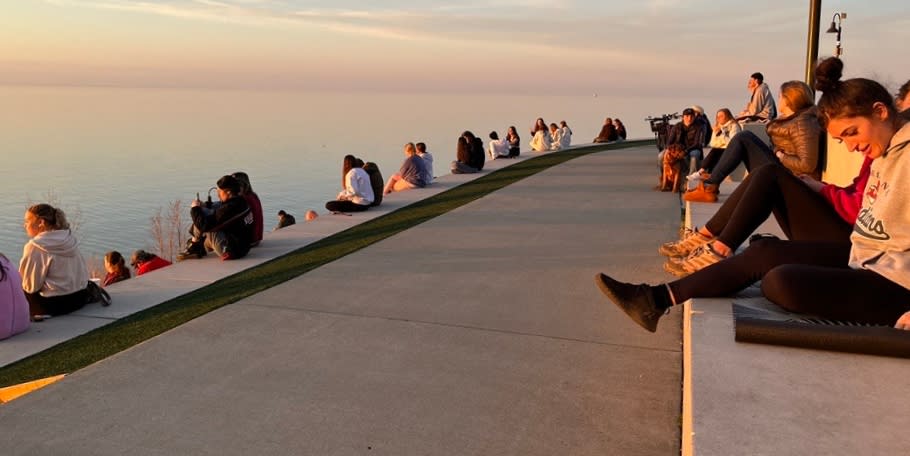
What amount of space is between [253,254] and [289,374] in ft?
16.1

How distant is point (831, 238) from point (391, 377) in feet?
8.91

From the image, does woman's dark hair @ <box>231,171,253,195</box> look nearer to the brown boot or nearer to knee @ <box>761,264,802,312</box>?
the brown boot

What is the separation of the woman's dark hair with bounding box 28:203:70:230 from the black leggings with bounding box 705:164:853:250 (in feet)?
18.8

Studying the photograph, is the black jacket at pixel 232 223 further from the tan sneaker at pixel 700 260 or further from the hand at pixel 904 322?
the hand at pixel 904 322

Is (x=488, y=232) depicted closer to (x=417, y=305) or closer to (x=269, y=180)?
(x=417, y=305)

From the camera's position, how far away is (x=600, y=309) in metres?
6.10

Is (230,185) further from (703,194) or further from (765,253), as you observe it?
(765,253)

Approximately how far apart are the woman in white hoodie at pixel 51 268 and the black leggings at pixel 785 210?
5.45 meters

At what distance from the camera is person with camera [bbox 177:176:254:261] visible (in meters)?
8.91

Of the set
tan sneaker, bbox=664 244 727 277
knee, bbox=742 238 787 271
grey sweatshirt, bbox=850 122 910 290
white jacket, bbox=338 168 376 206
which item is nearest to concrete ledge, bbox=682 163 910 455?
grey sweatshirt, bbox=850 122 910 290

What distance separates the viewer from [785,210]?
4777mm

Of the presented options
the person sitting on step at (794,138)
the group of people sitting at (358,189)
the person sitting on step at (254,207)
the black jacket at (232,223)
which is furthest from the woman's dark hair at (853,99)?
the group of people sitting at (358,189)

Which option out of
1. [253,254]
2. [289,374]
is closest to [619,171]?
[253,254]

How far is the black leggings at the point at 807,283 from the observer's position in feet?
11.2
